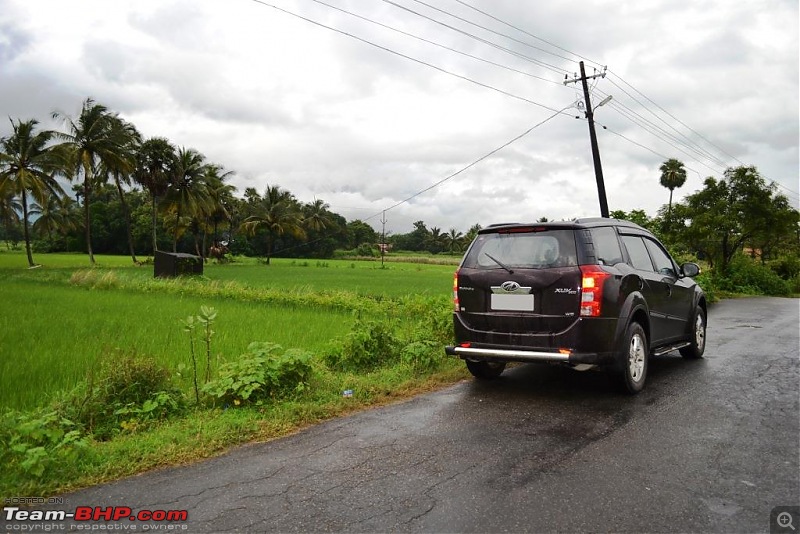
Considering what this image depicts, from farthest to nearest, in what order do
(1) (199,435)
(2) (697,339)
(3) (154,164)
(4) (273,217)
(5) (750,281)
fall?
(4) (273,217), (3) (154,164), (5) (750,281), (2) (697,339), (1) (199,435)

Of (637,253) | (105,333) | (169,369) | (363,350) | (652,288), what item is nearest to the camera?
(169,369)

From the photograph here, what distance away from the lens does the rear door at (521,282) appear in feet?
16.6

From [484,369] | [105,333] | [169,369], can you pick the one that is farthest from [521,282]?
[105,333]

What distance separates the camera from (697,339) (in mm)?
7551

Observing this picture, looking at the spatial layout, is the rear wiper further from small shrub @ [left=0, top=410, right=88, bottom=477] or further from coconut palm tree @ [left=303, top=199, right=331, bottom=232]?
coconut palm tree @ [left=303, top=199, right=331, bottom=232]

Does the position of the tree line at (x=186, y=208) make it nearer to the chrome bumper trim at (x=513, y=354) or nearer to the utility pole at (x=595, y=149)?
the utility pole at (x=595, y=149)

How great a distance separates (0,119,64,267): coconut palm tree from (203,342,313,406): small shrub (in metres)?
38.4

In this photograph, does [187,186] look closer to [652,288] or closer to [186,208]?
[186,208]

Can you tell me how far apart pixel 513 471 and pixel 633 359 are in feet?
8.80

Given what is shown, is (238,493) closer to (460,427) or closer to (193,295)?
(460,427)

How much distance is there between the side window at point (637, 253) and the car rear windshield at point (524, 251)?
3.91 ft

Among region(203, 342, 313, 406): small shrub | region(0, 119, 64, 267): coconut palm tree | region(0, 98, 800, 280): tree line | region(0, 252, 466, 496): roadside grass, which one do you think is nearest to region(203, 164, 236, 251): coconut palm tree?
region(0, 98, 800, 280): tree line

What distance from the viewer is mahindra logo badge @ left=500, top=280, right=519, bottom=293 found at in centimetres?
524

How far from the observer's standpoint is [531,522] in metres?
2.83
